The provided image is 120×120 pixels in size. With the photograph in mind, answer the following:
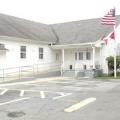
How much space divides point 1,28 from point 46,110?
17820 millimetres

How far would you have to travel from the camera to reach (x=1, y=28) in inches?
1068

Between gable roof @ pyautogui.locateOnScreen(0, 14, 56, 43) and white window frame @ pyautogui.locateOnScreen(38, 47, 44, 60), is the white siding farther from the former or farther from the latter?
gable roof @ pyautogui.locateOnScreen(0, 14, 56, 43)

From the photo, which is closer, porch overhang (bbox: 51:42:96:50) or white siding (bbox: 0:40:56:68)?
white siding (bbox: 0:40:56:68)

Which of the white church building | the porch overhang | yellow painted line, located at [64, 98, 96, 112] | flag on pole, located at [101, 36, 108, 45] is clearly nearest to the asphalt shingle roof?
the white church building

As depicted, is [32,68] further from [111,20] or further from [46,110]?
[46,110]

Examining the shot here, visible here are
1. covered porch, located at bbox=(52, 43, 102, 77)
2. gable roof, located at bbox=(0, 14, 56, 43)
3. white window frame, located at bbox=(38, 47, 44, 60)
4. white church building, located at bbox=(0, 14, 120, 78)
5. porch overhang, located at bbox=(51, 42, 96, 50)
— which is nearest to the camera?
white church building, located at bbox=(0, 14, 120, 78)

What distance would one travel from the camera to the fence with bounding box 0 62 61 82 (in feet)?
85.0

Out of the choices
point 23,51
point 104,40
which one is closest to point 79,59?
point 104,40

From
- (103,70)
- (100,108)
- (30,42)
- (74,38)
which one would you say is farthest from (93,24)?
(100,108)

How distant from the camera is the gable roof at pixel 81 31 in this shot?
102 feet

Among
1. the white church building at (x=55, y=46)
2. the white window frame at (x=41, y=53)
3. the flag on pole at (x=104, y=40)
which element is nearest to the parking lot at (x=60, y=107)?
the white church building at (x=55, y=46)

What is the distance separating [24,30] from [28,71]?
15.7 feet

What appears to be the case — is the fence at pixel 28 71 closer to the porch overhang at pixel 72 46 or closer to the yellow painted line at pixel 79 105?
the porch overhang at pixel 72 46

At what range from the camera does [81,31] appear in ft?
111
